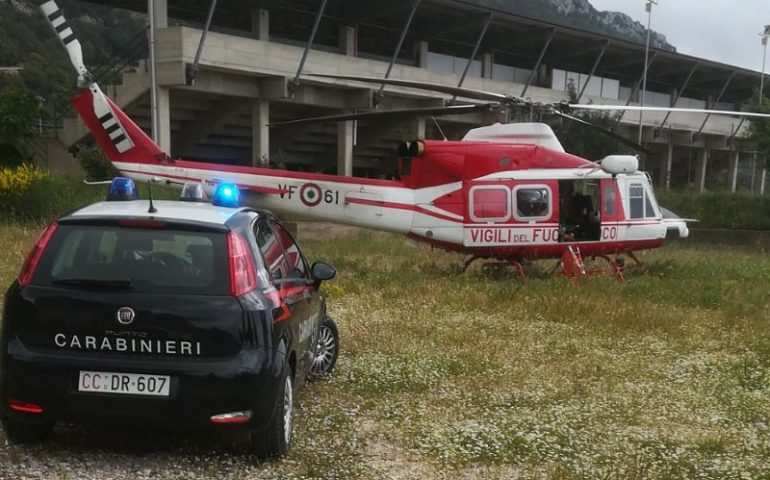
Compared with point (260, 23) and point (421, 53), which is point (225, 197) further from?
point (421, 53)

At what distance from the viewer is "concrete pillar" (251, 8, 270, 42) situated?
101 ft

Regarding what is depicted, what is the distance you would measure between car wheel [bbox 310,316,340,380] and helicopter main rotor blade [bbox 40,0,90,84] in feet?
31.2

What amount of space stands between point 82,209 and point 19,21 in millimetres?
62647

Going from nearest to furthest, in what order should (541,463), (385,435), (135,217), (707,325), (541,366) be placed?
1. (135,217)
2. (541,463)
3. (385,435)
4. (541,366)
5. (707,325)

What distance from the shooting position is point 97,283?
13.0 ft

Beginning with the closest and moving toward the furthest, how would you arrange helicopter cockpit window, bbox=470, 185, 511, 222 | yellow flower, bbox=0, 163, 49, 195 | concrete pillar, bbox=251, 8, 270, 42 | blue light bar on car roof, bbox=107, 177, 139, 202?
blue light bar on car roof, bbox=107, 177, 139, 202 < helicopter cockpit window, bbox=470, 185, 511, 222 < yellow flower, bbox=0, 163, 49, 195 < concrete pillar, bbox=251, 8, 270, 42

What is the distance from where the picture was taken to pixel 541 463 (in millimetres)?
4586

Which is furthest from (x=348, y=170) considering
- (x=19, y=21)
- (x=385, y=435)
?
(x=19, y=21)

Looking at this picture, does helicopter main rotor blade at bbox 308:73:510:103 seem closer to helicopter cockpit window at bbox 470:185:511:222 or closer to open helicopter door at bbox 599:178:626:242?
helicopter cockpit window at bbox 470:185:511:222

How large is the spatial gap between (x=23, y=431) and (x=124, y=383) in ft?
3.21

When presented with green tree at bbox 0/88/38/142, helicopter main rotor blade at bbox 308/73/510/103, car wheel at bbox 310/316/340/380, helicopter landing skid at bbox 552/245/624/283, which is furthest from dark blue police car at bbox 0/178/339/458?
green tree at bbox 0/88/38/142

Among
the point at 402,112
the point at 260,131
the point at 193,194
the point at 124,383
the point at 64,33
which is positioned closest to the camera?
the point at 124,383

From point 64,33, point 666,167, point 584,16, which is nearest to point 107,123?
point 64,33

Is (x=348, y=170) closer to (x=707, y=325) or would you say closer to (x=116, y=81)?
(x=116, y=81)
